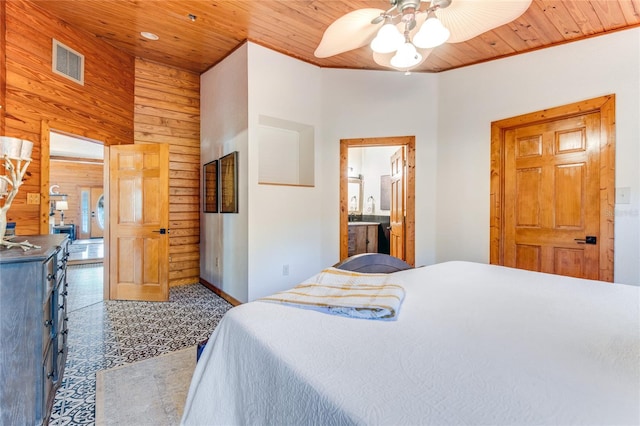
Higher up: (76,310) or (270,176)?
(270,176)

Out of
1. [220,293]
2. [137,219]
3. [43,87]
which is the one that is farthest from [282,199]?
[43,87]

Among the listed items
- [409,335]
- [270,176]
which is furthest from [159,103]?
[409,335]

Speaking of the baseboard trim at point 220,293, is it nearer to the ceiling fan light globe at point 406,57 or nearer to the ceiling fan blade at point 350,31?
the ceiling fan blade at point 350,31

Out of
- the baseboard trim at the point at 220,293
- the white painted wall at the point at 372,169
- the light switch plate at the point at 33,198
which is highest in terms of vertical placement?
the white painted wall at the point at 372,169

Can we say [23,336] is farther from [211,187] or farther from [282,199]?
[211,187]

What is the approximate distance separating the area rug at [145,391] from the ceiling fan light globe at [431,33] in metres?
2.42

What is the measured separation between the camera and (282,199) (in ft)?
11.9

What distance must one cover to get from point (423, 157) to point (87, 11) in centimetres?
373

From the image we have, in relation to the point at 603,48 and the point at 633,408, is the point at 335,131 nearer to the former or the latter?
the point at 603,48

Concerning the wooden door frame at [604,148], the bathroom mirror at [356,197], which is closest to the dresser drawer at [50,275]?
the wooden door frame at [604,148]

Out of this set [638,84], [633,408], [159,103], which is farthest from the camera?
[159,103]

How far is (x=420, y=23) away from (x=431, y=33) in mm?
252

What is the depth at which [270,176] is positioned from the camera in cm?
391

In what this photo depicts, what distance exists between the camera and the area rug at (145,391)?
1.72 metres
